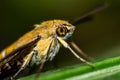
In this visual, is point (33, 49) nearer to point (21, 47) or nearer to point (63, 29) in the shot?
point (21, 47)

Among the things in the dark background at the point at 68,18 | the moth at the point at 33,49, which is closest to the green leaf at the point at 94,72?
the moth at the point at 33,49

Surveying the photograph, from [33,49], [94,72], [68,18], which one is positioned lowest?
[94,72]

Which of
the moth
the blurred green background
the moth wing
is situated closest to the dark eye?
the moth

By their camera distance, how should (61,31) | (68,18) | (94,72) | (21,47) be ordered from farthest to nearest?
(68,18)
(61,31)
(21,47)
(94,72)

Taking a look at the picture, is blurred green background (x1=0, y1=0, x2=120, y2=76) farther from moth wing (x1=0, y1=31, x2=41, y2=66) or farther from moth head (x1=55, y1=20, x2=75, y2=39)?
moth wing (x1=0, y1=31, x2=41, y2=66)

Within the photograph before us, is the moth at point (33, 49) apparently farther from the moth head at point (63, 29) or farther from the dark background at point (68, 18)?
the dark background at point (68, 18)

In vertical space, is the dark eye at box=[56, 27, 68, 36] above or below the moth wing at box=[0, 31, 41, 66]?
above

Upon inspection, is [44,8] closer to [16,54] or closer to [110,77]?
[16,54]

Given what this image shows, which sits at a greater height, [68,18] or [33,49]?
[68,18]

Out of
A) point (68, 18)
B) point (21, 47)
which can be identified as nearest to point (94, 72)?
point (21, 47)
